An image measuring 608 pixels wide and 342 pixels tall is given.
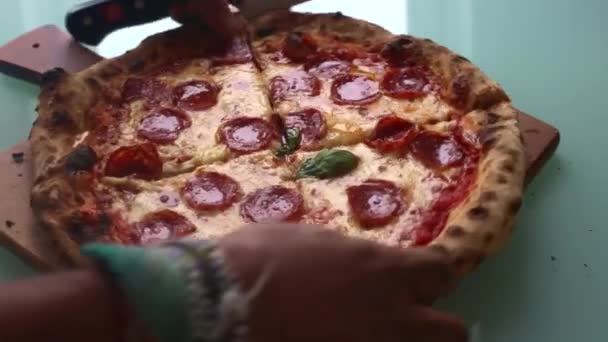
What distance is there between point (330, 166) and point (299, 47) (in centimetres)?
33

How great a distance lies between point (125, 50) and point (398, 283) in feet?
3.75

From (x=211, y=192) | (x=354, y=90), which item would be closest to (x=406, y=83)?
(x=354, y=90)

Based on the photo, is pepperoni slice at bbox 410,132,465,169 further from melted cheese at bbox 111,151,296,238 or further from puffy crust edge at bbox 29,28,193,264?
puffy crust edge at bbox 29,28,193,264

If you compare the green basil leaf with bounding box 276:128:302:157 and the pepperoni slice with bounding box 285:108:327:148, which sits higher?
the pepperoni slice with bounding box 285:108:327:148

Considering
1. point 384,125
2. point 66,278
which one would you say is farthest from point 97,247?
point 384,125

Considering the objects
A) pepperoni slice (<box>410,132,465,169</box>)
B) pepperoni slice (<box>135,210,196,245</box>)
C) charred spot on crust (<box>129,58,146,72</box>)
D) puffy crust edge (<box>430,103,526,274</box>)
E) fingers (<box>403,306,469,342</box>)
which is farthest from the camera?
charred spot on crust (<box>129,58,146,72</box>)

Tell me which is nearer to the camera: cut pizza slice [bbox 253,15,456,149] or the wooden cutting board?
the wooden cutting board

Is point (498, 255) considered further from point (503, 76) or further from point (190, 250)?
point (190, 250)

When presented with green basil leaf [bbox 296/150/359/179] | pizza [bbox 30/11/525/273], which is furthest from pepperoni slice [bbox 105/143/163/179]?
green basil leaf [bbox 296/150/359/179]

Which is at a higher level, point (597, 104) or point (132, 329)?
point (132, 329)

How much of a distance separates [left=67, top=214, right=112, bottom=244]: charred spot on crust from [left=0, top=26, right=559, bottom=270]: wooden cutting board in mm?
33

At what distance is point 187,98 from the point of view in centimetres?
171

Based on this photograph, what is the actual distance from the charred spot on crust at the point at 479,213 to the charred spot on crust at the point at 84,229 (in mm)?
515

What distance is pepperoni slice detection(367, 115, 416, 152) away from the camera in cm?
158
